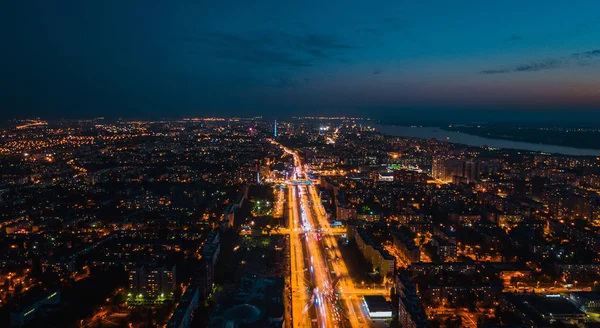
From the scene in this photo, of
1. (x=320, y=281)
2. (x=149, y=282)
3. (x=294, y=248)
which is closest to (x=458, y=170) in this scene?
(x=294, y=248)

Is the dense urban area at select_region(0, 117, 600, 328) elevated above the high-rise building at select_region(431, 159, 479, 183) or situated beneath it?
situated beneath

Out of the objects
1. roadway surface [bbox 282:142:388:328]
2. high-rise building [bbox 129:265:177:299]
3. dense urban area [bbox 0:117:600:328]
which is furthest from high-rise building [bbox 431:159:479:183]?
high-rise building [bbox 129:265:177:299]

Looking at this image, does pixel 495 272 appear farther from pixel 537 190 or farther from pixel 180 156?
pixel 180 156

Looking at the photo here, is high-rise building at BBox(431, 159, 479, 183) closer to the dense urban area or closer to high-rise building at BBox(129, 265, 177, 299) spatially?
the dense urban area

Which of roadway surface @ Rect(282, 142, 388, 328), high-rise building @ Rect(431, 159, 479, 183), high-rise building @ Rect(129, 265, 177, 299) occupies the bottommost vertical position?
roadway surface @ Rect(282, 142, 388, 328)

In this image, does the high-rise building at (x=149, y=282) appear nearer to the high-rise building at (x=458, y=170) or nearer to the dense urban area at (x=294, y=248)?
the dense urban area at (x=294, y=248)

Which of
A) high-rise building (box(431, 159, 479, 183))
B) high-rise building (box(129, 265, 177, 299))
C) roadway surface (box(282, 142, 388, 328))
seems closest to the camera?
roadway surface (box(282, 142, 388, 328))

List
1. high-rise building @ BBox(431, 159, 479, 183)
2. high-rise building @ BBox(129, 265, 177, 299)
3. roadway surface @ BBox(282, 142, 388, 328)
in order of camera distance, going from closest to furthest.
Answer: roadway surface @ BBox(282, 142, 388, 328) → high-rise building @ BBox(129, 265, 177, 299) → high-rise building @ BBox(431, 159, 479, 183)

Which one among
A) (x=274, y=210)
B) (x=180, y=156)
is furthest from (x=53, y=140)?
(x=274, y=210)

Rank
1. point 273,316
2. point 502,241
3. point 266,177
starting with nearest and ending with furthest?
point 273,316 < point 502,241 < point 266,177
